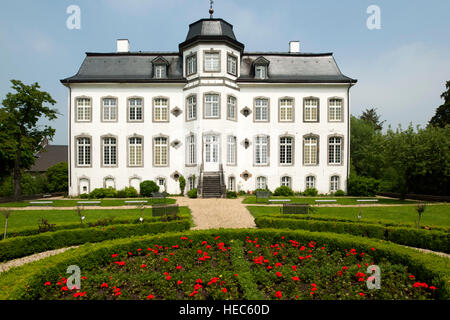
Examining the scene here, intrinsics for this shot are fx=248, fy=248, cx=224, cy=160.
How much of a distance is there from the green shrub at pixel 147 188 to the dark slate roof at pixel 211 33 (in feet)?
40.4

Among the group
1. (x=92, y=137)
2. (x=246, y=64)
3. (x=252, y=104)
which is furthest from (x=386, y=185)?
(x=92, y=137)

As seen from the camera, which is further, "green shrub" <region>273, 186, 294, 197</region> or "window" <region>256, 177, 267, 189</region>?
"window" <region>256, 177, 267, 189</region>

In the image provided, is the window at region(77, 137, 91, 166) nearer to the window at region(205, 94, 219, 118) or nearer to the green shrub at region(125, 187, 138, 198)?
the green shrub at region(125, 187, 138, 198)

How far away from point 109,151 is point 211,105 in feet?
32.8

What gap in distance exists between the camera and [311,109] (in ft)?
74.3

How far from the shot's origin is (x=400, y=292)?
4531 millimetres

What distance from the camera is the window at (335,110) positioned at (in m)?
22.6

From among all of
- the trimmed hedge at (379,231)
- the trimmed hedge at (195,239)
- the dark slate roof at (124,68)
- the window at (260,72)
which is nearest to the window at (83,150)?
the dark slate roof at (124,68)

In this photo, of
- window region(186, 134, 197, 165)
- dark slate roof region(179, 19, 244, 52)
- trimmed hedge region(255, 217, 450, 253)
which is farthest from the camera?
window region(186, 134, 197, 165)

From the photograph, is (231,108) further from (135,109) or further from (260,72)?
(135,109)

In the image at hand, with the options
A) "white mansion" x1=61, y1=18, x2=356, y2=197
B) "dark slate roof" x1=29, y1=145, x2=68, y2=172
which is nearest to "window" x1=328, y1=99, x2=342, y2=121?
"white mansion" x1=61, y1=18, x2=356, y2=197

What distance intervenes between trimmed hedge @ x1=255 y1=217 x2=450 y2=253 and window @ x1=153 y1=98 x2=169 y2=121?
1558cm

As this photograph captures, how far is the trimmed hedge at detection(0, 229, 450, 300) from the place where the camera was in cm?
441
